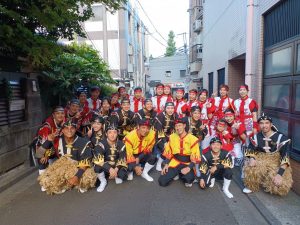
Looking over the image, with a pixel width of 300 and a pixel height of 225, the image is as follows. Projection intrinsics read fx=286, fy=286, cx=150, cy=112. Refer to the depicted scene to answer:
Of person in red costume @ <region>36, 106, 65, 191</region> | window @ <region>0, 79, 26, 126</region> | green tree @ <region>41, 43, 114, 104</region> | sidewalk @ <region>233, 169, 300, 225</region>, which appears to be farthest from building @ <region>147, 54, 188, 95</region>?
sidewalk @ <region>233, 169, 300, 225</region>

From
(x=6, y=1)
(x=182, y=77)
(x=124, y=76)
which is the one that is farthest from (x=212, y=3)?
(x=182, y=77)

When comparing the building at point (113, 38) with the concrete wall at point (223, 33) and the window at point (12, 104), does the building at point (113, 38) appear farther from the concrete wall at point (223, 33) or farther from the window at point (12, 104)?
the window at point (12, 104)

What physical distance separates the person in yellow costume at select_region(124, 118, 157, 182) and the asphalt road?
350 millimetres

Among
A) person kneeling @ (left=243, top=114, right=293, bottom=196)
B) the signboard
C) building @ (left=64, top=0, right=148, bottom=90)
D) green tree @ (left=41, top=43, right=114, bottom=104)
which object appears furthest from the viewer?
building @ (left=64, top=0, right=148, bottom=90)

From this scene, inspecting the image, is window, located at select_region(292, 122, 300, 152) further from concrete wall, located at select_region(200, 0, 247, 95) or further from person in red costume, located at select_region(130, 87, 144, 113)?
concrete wall, located at select_region(200, 0, 247, 95)

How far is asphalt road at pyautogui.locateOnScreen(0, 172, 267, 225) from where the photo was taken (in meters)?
4.06

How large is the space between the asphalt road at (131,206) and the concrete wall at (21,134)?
0.94m

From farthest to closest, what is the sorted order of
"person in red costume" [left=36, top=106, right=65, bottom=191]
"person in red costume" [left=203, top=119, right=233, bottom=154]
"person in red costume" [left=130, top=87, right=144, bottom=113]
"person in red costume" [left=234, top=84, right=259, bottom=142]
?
1. "person in red costume" [left=130, top=87, right=144, bottom=113]
2. "person in red costume" [left=234, top=84, right=259, bottom=142]
3. "person in red costume" [left=203, top=119, right=233, bottom=154]
4. "person in red costume" [left=36, top=106, right=65, bottom=191]

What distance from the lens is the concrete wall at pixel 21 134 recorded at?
239 inches

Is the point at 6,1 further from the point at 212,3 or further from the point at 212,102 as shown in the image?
the point at 212,3

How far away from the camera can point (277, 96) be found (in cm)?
583

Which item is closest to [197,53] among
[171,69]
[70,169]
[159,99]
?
[159,99]

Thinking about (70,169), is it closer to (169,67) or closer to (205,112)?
(205,112)

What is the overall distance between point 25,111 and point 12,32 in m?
3.27
